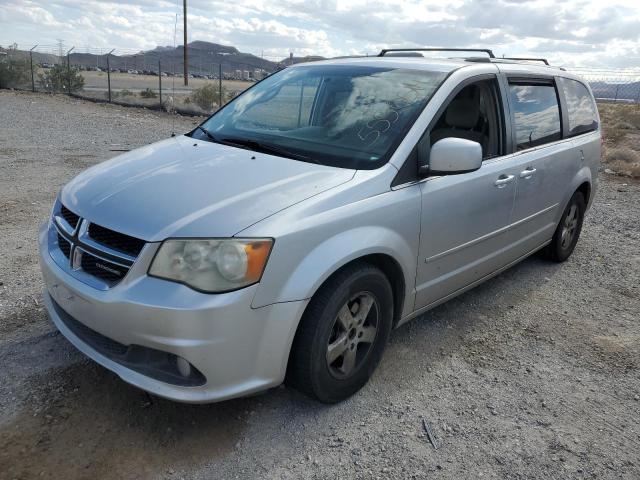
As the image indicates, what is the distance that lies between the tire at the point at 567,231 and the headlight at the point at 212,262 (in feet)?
11.9

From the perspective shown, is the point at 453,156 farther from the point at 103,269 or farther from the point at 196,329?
the point at 103,269

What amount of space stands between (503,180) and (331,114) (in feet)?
4.13

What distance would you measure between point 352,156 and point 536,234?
224 cm

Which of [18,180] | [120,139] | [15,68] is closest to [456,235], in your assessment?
[18,180]

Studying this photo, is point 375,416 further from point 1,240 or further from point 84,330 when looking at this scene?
point 1,240

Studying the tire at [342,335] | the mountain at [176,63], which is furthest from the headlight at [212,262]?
the mountain at [176,63]

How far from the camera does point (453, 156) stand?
309 cm

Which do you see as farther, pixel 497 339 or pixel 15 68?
pixel 15 68

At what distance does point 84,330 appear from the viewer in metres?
2.80

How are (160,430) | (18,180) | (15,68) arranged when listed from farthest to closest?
(15,68) → (18,180) → (160,430)

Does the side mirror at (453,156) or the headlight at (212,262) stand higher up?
the side mirror at (453,156)

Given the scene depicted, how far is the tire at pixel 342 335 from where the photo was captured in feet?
8.87

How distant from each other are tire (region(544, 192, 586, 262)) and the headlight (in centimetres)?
363

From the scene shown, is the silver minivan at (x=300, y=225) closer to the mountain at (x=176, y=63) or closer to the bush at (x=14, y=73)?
the bush at (x=14, y=73)
